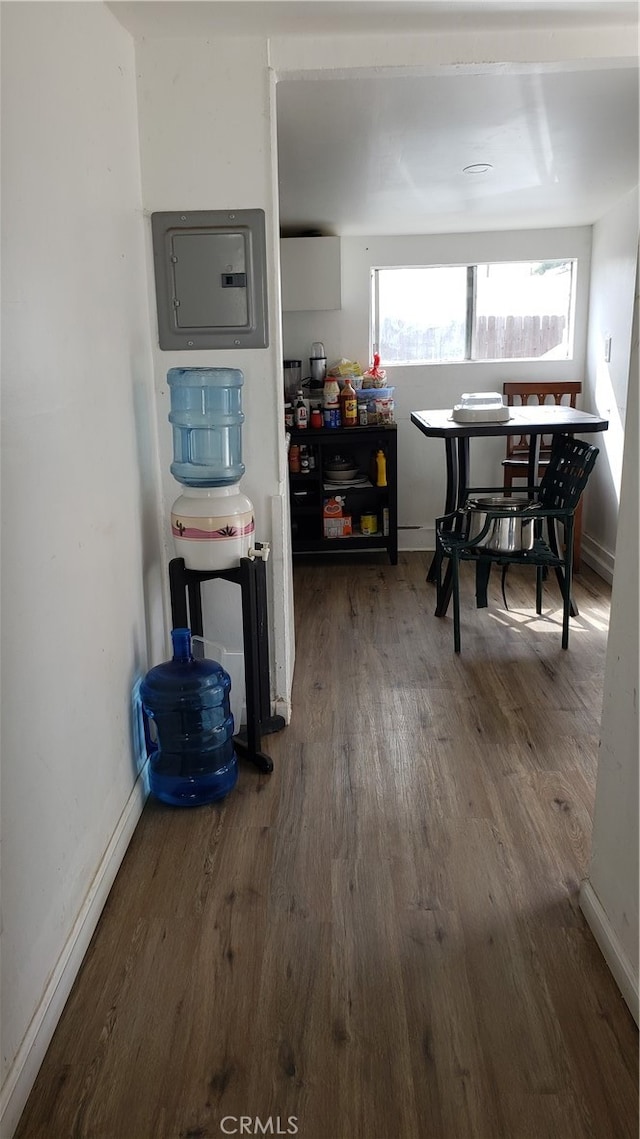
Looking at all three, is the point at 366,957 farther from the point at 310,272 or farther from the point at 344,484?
the point at 310,272

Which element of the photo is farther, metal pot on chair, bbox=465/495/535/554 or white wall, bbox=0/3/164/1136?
metal pot on chair, bbox=465/495/535/554

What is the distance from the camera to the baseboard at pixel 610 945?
1.64 metres

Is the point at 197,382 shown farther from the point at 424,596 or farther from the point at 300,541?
the point at 300,541

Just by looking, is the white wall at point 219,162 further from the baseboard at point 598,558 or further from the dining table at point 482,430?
the baseboard at point 598,558

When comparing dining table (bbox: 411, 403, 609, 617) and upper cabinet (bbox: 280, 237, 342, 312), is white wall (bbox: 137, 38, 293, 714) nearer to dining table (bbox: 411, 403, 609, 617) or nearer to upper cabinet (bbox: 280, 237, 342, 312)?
dining table (bbox: 411, 403, 609, 617)

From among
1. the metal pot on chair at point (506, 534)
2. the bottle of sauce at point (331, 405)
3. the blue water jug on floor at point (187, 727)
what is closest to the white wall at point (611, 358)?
the metal pot on chair at point (506, 534)

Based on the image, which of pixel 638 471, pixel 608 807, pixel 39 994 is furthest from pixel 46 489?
pixel 608 807

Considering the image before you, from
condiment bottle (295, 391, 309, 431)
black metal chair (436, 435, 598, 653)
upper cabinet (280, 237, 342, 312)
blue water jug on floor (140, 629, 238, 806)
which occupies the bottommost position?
blue water jug on floor (140, 629, 238, 806)

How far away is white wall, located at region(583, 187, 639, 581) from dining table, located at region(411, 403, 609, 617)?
1.41 feet

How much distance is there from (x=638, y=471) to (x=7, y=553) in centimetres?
123

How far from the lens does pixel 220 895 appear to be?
80.8 inches

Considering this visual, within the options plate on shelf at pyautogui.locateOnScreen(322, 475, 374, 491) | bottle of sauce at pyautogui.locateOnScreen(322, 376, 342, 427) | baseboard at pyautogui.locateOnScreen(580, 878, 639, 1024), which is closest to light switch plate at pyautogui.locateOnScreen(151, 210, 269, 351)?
baseboard at pyautogui.locateOnScreen(580, 878, 639, 1024)

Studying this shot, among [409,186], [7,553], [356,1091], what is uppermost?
[409,186]

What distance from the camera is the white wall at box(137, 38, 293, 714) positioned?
249 centimetres
